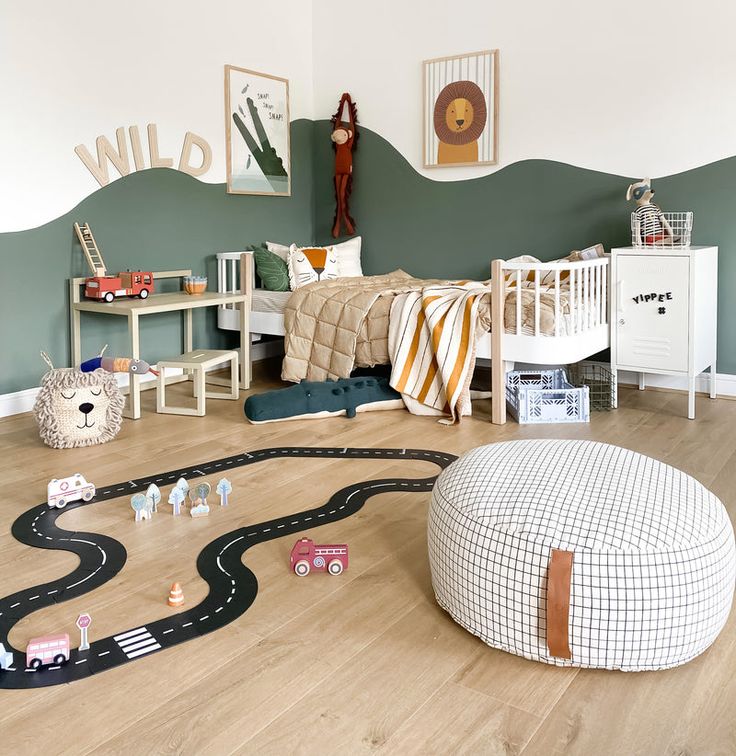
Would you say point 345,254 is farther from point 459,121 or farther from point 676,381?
point 676,381

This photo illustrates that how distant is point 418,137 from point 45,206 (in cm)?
A: 218

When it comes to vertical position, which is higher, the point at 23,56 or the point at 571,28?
the point at 571,28

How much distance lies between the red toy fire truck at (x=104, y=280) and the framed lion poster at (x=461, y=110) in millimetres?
1865

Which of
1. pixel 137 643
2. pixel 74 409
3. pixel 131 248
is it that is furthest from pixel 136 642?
pixel 131 248

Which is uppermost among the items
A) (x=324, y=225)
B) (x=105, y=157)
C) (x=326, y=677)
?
(x=105, y=157)

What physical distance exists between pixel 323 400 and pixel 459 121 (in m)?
2.01

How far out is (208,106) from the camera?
451cm

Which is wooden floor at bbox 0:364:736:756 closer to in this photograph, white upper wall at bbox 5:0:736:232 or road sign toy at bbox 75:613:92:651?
road sign toy at bbox 75:613:92:651

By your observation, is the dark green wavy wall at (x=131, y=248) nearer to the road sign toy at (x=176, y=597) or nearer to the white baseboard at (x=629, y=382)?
the white baseboard at (x=629, y=382)

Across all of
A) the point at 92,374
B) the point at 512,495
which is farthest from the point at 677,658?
the point at 92,374

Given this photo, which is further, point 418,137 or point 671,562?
point 418,137

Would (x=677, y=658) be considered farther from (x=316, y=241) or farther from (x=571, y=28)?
(x=316, y=241)

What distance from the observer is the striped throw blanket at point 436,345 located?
3646 mm

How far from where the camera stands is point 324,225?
5336 millimetres
